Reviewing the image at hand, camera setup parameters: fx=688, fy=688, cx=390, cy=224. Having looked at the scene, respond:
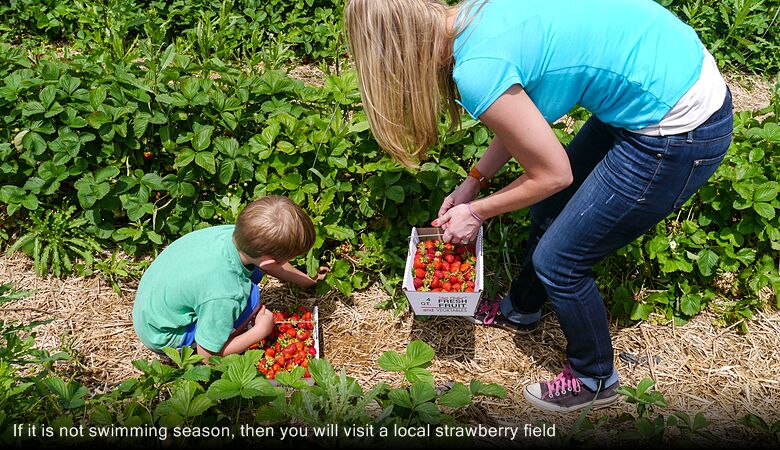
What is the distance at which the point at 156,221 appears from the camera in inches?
128

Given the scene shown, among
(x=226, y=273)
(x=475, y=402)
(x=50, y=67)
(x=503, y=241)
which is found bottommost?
(x=475, y=402)

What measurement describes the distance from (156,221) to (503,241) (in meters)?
1.63

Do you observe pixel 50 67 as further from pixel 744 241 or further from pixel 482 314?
pixel 744 241

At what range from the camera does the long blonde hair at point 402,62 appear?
6.16ft

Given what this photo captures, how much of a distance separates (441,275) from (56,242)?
1841mm

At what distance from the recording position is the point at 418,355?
2.18 m

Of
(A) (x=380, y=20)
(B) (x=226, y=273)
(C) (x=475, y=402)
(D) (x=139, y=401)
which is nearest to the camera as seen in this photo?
(A) (x=380, y=20)

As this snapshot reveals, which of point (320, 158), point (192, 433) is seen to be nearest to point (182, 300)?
point (192, 433)

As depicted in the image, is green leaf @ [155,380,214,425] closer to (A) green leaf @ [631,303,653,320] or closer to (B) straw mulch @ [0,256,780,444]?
(B) straw mulch @ [0,256,780,444]

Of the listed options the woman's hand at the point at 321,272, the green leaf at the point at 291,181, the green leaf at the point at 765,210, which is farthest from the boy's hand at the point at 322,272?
the green leaf at the point at 765,210

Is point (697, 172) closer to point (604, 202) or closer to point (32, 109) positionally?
point (604, 202)

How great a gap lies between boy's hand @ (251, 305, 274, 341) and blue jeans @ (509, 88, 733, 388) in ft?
3.63

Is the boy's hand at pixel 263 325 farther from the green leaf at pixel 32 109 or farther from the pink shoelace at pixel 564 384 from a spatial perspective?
the green leaf at pixel 32 109

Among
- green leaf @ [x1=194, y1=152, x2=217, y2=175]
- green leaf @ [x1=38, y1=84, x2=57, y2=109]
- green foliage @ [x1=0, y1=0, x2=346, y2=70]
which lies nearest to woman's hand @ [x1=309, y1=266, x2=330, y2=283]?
green leaf @ [x1=194, y1=152, x2=217, y2=175]
